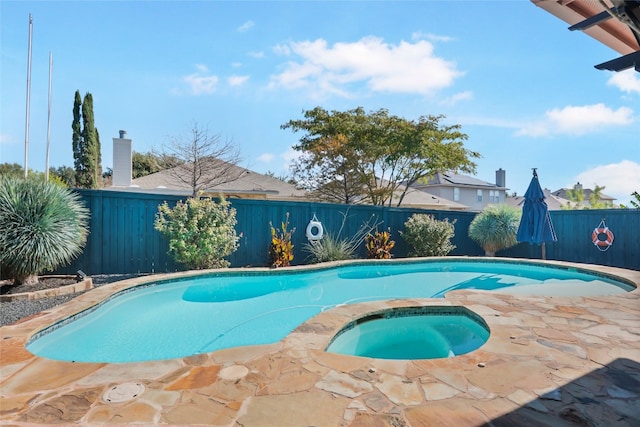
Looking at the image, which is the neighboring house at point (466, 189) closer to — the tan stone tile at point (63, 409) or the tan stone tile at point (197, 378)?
the tan stone tile at point (197, 378)

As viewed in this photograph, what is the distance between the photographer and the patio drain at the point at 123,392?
226cm

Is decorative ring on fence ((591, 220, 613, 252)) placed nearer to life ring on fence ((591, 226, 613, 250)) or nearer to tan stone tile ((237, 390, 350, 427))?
life ring on fence ((591, 226, 613, 250))

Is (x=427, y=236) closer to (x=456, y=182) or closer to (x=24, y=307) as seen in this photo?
(x=24, y=307)

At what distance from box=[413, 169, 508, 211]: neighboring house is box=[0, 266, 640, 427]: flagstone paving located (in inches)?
976

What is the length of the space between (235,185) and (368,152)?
21.1 feet

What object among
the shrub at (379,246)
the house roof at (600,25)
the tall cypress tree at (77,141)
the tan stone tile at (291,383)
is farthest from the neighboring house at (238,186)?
the house roof at (600,25)

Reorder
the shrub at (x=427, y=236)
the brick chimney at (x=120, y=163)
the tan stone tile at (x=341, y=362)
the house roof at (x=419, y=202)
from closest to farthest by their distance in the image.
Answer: the tan stone tile at (x=341, y=362) → the shrub at (x=427, y=236) → the brick chimney at (x=120, y=163) → the house roof at (x=419, y=202)

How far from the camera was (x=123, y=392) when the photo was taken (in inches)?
92.4

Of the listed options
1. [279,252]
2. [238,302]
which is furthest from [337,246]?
[238,302]

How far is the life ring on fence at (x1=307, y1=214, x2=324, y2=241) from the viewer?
963 centimetres

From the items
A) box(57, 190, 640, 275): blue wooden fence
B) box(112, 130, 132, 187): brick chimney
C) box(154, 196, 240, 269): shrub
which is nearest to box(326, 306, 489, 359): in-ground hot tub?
box(154, 196, 240, 269): shrub

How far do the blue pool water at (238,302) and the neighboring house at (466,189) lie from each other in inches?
721

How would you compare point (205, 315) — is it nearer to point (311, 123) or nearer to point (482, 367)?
point (482, 367)

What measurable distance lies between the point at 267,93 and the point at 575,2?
10.7 meters
